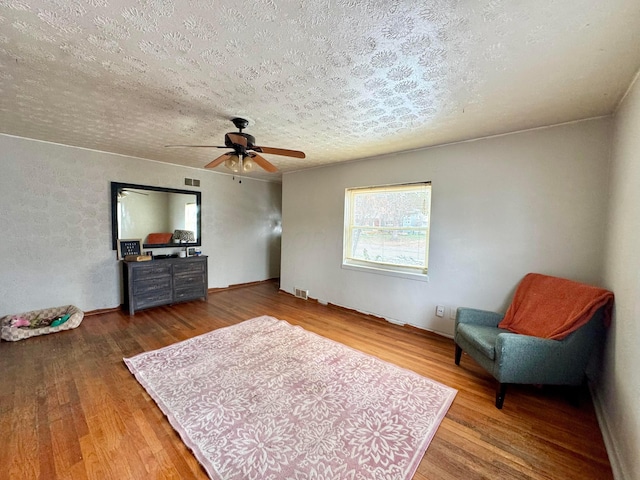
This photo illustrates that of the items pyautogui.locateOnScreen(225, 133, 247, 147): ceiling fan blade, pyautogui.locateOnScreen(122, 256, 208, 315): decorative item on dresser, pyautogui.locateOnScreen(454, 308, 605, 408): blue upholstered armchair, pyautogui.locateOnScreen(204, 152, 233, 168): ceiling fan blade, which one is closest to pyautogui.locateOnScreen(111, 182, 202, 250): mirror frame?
pyautogui.locateOnScreen(122, 256, 208, 315): decorative item on dresser

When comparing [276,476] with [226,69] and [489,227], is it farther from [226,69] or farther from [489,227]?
[489,227]

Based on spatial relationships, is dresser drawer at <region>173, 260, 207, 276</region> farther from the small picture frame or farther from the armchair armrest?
the armchair armrest

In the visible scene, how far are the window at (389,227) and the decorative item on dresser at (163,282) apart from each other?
255 cm

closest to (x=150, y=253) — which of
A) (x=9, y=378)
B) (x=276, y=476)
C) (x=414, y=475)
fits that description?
(x=9, y=378)

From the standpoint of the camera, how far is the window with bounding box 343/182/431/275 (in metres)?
3.35

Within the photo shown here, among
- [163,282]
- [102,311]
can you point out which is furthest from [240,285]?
[102,311]

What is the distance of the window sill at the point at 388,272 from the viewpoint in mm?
3277

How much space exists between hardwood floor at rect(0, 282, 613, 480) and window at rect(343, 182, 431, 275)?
1107 mm

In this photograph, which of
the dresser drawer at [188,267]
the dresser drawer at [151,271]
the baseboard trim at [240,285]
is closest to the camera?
the dresser drawer at [151,271]

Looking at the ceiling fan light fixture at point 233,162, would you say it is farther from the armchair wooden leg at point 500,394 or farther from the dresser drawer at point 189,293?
the armchair wooden leg at point 500,394

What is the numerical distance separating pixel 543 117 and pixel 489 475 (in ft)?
8.97

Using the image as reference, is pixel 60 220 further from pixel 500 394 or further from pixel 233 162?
pixel 500 394

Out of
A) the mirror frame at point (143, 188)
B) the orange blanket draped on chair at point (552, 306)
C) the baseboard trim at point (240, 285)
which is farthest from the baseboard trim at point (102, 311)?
the orange blanket draped on chair at point (552, 306)

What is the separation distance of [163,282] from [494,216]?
4.64 meters
